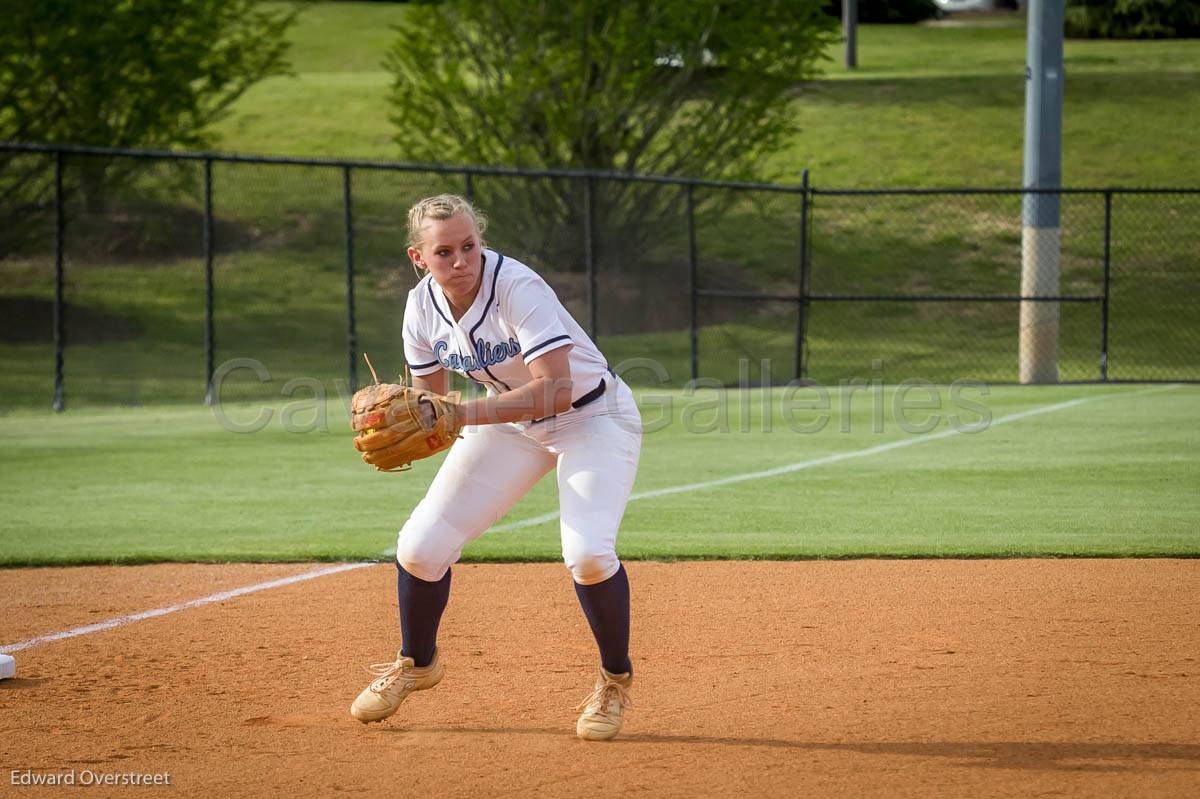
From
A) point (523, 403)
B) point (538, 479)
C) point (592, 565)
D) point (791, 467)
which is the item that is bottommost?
point (791, 467)

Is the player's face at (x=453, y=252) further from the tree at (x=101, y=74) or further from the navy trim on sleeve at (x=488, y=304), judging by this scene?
the tree at (x=101, y=74)

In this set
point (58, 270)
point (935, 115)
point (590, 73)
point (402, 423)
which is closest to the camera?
point (402, 423)

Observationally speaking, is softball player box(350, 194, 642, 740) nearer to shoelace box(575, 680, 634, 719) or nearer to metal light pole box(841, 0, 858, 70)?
shoelace box(575, 680, 634, 719)

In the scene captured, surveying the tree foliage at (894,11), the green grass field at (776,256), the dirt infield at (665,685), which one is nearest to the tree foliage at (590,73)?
the green grass field at (776,256)

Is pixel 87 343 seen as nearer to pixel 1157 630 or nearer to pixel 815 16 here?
pixel 815 16

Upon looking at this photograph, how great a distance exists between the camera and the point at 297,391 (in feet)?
64.7

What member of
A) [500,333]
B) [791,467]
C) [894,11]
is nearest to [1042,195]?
[791,467]

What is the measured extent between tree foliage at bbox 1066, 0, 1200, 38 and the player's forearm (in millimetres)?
61255

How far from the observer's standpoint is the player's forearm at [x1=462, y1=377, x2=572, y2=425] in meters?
4.59

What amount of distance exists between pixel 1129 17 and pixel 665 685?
206 ft

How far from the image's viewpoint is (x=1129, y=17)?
2409 inches

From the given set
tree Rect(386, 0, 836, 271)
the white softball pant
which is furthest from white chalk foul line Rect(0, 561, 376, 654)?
tree Rect(386, 0, 836, 271)

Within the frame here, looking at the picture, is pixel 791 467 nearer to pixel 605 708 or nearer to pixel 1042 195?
pixel 605 708

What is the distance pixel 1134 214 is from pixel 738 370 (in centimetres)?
1895
